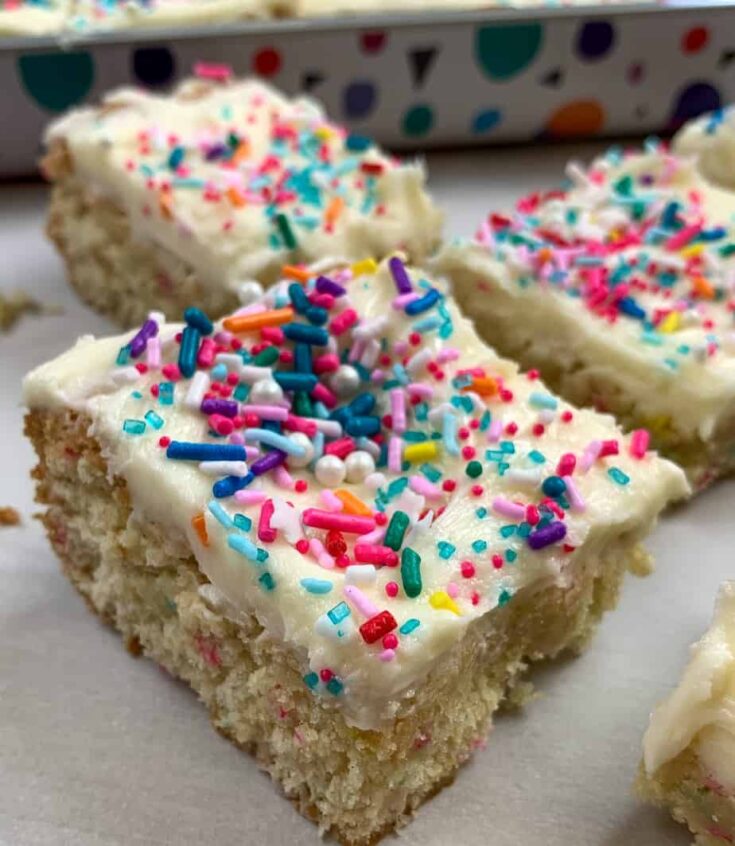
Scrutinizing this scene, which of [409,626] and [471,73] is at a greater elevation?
[471,73]

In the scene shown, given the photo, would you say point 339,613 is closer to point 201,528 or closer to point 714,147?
point 201,528

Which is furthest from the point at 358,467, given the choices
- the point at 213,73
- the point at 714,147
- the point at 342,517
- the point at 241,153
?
the point at 714,147

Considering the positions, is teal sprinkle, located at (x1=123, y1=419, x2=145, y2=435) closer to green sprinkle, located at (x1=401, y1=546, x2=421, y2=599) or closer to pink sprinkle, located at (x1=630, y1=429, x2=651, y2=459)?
green sprinkle, located at (x1=401, y1=546, x2=421, y2=599)

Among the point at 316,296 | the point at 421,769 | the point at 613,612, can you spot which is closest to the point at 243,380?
the point at 316,296

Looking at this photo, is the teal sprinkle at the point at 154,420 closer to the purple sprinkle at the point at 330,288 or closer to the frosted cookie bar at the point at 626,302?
the purple sprinkle at the point at 330,288

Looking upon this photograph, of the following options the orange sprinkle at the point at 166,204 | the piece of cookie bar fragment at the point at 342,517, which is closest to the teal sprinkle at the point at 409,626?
the piece of cookie bar fragment at the point at 342,517

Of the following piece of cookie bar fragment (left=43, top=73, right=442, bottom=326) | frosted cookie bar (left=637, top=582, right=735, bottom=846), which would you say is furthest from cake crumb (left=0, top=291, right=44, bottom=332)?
frosted cookie bar (left=637, top=582, right=735, bottom=846)
